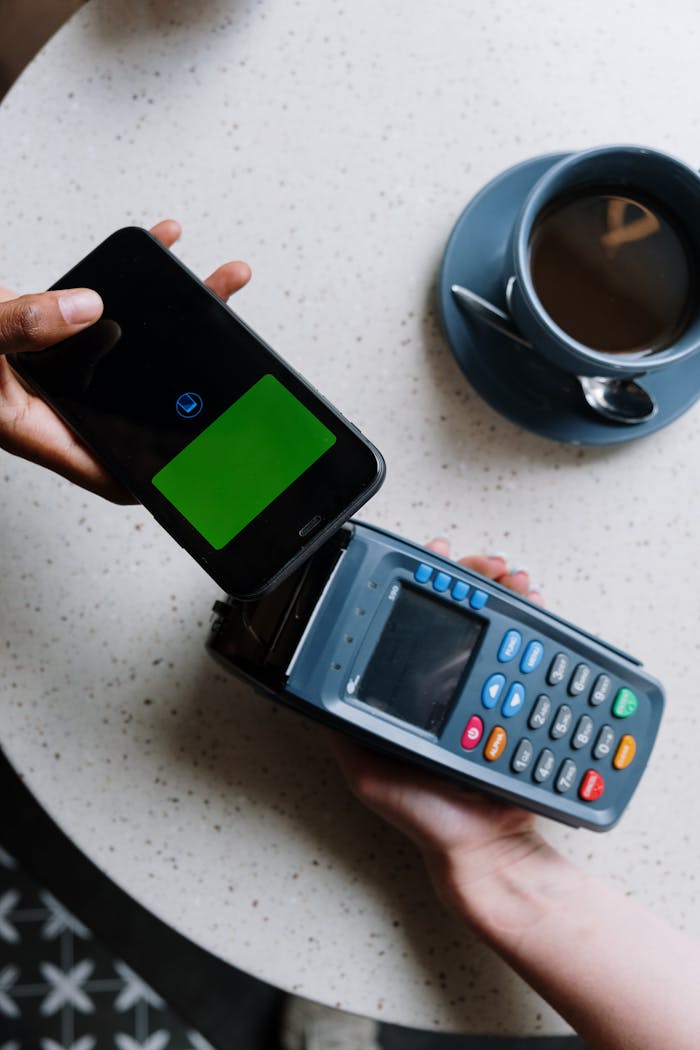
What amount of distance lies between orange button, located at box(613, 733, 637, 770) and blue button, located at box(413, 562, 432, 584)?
0.52 ft

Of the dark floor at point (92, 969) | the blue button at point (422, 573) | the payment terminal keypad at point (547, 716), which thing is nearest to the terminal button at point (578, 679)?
the payment terminal keypad at point (547, 716)

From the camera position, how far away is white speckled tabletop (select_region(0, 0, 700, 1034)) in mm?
540

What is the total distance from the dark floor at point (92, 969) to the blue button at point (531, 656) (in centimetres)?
72

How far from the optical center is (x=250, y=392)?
0.45 m

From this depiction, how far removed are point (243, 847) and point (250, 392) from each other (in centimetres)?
28

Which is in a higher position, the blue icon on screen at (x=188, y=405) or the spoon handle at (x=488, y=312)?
the spoon handle at (x=488, y=312)

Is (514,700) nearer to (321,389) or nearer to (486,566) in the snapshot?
(486,566)

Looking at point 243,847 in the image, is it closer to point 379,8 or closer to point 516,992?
point 516,992

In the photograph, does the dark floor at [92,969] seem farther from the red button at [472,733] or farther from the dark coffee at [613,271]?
the dark coffee at [613,271]

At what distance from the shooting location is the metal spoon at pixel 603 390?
505 mm

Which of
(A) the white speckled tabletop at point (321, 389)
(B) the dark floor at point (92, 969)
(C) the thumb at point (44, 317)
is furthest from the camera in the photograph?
(B) the dark floor at point (92, 969)

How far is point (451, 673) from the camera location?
48 centimetres

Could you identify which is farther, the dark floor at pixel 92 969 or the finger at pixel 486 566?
the dark floor at pixel 92 969

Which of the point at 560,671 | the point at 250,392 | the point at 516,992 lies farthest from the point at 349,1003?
the point at 250,392
